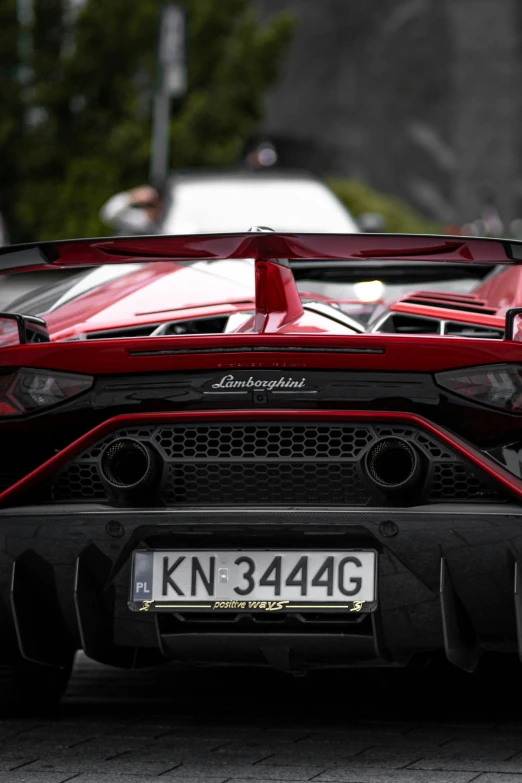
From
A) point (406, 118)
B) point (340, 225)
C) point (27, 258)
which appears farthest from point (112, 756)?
point (406, 118)

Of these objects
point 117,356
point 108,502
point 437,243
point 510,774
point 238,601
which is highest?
point 437,243

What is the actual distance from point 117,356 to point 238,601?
2.12 ft

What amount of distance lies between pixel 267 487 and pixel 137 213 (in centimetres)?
506

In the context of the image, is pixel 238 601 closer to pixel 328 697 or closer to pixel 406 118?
pixel 328 697

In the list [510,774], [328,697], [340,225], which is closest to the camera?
[510,774]

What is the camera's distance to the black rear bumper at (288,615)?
3.74m

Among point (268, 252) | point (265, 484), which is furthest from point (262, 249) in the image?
point (265, 484)

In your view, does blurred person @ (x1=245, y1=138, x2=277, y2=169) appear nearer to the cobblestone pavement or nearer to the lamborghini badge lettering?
the cobblestone pavement

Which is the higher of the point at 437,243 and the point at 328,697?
the point at 437,243

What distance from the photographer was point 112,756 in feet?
13.3

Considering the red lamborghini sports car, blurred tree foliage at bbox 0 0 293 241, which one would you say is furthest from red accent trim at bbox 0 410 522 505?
blurred tree foliage at bbox 0 0 293 241

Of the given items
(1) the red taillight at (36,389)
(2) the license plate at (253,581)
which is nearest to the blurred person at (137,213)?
(1) the red taillight at (36,389)

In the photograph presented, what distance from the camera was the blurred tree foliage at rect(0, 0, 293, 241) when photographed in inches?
931

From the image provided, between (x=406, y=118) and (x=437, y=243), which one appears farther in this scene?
(x=406, y=118)
